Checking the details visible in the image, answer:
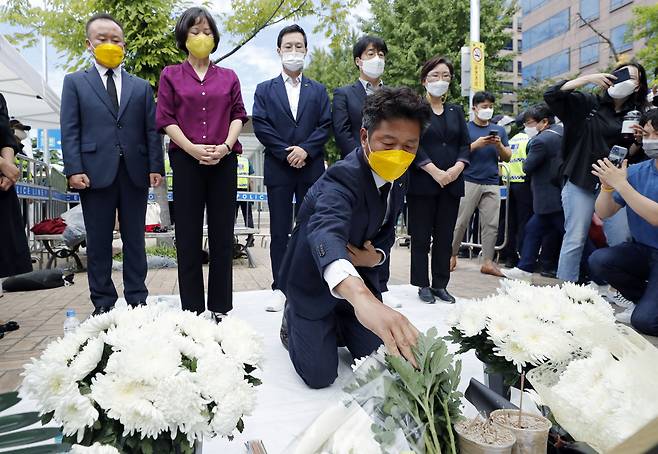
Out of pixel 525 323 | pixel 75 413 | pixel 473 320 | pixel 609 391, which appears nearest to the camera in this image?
pixel 609 391

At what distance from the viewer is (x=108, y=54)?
3486 millimetres

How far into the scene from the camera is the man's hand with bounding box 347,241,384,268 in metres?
2.36

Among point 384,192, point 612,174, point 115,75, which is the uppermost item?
point 115,75

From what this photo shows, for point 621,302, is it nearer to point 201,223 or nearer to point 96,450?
point 201,223

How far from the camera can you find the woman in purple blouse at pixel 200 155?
11.2 feet

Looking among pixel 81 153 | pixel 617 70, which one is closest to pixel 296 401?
Result: pixel 81 153

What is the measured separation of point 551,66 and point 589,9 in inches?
198

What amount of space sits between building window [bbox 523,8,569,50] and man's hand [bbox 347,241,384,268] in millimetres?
42408

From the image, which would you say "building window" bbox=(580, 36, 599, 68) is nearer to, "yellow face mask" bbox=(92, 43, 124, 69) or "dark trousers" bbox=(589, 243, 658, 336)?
"dark trousers" bbox=(589, 243, 658, 336)

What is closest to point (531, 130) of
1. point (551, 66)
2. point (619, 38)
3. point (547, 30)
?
point (619, 38)

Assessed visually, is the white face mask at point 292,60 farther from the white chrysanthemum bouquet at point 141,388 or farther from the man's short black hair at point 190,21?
the white chrysanthemum bouquet at point 141,388

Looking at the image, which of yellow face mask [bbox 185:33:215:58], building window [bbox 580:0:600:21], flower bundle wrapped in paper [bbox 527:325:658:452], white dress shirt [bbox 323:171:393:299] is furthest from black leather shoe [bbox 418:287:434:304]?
building window [bbox 580:0:600:21]

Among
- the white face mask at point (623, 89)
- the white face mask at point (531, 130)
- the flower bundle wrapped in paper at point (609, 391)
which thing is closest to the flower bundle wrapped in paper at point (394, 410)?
the flower bundle wrapped in paper at point (609, 391)

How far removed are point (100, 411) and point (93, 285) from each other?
2.69 metres
